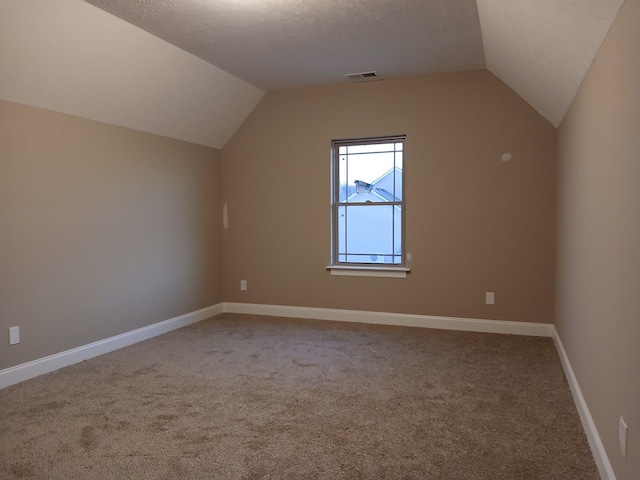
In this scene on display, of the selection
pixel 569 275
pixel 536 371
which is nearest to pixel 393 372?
pixel 536 371

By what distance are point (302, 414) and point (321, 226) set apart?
110 inches

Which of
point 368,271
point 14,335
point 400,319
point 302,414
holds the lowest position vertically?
point 302,414

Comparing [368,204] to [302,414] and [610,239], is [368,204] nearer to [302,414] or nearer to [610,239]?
[302,414]

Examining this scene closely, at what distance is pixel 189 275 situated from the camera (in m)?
5.19

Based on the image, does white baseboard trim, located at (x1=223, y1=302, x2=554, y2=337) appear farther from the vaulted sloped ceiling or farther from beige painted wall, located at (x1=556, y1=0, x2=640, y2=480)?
the vaulted sloped ceiling

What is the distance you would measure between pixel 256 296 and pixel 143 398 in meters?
2.65

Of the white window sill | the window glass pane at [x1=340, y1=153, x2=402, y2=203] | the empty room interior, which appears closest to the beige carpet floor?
the empty room interior

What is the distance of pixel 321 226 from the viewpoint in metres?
5.30

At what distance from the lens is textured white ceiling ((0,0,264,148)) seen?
297cm

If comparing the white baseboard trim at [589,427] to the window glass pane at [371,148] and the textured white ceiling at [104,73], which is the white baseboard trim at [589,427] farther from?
the textured white ceiling at [104,73]

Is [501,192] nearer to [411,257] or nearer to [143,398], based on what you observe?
[411,257]

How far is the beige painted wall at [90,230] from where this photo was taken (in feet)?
11.1

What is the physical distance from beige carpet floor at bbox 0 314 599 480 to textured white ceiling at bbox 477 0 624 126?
76.4 inches

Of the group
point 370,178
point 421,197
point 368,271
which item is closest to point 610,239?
point 421,197
